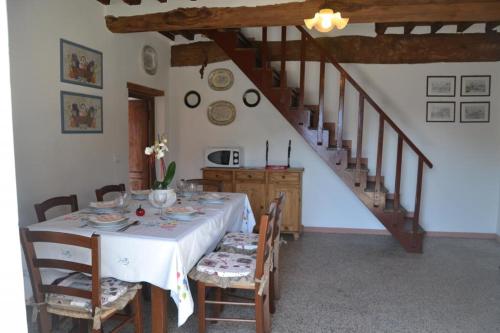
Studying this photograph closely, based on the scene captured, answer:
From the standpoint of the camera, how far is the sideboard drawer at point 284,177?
4.65 meters

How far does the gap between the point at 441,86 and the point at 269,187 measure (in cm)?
265

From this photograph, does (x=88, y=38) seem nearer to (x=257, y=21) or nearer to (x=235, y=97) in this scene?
(x=257, y=21)

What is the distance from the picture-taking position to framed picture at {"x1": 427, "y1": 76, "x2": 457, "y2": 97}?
473cm

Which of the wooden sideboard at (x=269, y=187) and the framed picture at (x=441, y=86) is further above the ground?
the framed picture at (x=441, y=86)

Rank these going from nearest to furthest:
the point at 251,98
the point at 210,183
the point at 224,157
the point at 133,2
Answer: the point at 133,2, the point at 210,183, the point at 224,157, the point at 251,98

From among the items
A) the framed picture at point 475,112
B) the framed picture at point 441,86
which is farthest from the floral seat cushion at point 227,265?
the framed picture at point 475,112

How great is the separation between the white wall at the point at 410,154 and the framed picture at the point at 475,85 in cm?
6

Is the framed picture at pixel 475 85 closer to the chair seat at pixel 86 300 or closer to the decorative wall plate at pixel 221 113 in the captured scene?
the decorative wall plate at pixel 221 113

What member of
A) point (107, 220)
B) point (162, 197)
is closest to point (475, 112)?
point (162, 197)

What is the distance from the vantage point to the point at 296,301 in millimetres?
2906

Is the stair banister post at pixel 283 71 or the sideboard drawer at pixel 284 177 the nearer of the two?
the stair banister post at pixel 283 71

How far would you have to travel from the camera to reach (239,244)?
2.71 metres

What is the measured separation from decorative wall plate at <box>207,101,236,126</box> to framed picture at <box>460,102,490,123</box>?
3115 mm

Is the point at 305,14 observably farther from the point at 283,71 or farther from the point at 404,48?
the point at 404,48
